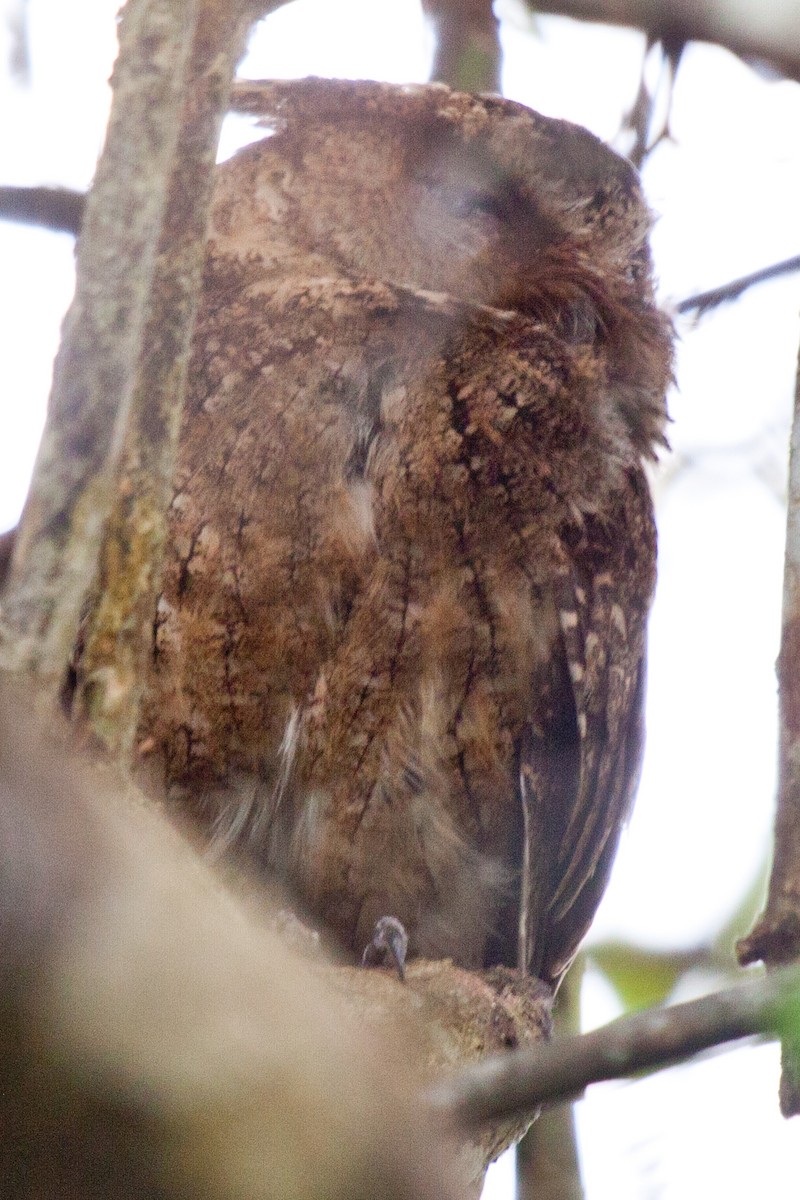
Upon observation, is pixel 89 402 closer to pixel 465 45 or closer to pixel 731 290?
pixel 731 290

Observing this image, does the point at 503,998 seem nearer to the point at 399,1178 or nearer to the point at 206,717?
the point at 206,717

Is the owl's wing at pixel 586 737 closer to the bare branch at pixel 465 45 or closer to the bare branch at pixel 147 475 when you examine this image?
the bare branch at pixel 465 45

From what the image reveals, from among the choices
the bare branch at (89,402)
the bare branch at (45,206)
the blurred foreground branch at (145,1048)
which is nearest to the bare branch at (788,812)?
the blurred foreground branch at (145,1048)

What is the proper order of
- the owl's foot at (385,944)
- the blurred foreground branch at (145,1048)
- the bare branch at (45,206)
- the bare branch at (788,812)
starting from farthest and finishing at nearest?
the bare branch at (45,206), the owl's foot at (385,944), the bare branch at (788,812), the blurred foreground branch at (145,1048)

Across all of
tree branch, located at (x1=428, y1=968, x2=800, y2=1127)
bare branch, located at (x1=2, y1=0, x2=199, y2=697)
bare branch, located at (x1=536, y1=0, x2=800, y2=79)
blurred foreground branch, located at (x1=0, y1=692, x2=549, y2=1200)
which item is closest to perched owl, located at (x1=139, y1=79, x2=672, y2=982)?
bare branch, located at (x1=536, y1=0, x2=800, y2=79)

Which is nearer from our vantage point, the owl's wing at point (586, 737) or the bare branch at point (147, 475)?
the bare branch at point (147, 475)

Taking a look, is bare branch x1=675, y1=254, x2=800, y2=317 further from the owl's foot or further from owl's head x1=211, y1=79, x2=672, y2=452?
the owl's foot

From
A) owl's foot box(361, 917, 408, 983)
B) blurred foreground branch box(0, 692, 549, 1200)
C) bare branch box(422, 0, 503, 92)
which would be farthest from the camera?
bare branch box(422, 0, 503, 92)
